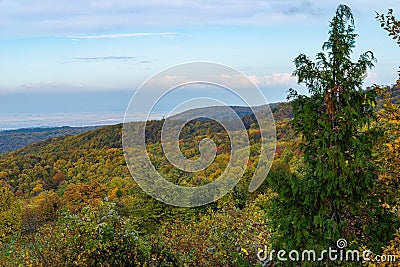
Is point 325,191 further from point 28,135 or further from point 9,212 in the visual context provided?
point 28,135

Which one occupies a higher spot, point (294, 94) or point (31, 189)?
point (294, 94)

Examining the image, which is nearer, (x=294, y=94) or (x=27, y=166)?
(x=294, y=94)

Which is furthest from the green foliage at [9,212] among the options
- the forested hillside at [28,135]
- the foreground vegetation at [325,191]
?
the forested hillside at [28,135]

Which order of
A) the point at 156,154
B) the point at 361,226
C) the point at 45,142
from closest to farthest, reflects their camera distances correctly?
the point at 361,226 < the point at 156,154 < the point at 45,142

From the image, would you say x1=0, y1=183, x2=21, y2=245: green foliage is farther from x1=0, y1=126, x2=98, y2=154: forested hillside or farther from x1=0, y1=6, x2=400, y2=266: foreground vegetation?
x1=0, y1=126, x2=98, y2=154: forested hillside

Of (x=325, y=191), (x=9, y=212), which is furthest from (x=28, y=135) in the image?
(x=325, y=191)

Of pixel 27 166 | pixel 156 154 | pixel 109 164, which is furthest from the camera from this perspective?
pixel 27 166

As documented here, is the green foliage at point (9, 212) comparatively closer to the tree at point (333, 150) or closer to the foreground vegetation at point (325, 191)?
the foreground vegetation at point (325, 191)

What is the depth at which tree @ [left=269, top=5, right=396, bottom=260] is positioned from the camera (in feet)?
15.8

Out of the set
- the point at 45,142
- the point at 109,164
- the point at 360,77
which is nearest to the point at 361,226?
the point at 360,77

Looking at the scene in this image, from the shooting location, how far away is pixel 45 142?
88375 millimetres

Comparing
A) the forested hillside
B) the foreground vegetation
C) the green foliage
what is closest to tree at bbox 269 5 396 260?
the foreground vegetation

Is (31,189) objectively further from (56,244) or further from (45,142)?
(56,244)

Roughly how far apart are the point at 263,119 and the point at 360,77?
346cm
